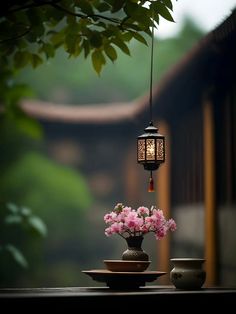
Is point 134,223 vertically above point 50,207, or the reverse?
point 50,207

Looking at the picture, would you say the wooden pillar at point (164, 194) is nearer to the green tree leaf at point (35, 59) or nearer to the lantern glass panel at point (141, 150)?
the lantern glass panel at point (141, 150)

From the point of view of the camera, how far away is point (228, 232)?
809 centimetres

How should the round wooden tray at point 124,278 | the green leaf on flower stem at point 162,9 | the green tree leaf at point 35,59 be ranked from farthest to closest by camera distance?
the green tree leaf at point 35,59, the round wooden tray at point 124,278, the green leaf on flower stem at point 162,9

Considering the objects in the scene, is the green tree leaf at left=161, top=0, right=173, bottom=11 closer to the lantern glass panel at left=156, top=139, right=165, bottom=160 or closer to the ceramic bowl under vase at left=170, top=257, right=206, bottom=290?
the lantern glass panel at left=156, top=139, right=165, bottom=160

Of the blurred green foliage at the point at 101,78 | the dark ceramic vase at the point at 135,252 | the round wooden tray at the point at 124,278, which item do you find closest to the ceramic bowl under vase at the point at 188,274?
the round wooden tray at the point at 124,278

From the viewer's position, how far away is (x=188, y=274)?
4422 millimetres

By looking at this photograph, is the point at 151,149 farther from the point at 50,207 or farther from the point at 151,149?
the point at 50,207

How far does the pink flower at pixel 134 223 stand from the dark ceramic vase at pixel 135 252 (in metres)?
0.04

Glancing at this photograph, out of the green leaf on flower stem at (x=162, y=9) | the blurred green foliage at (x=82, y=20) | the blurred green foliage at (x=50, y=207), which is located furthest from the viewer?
the blurred green foliage at (x=50, y=207)

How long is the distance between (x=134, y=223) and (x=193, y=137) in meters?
5.56

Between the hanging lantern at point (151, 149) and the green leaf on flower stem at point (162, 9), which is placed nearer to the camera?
the green leaf on flower stem at point (162, 9)

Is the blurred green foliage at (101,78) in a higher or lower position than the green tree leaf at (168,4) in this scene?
higher

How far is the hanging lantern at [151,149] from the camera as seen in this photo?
5.05 meters

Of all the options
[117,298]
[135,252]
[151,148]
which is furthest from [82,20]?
[117,298]
